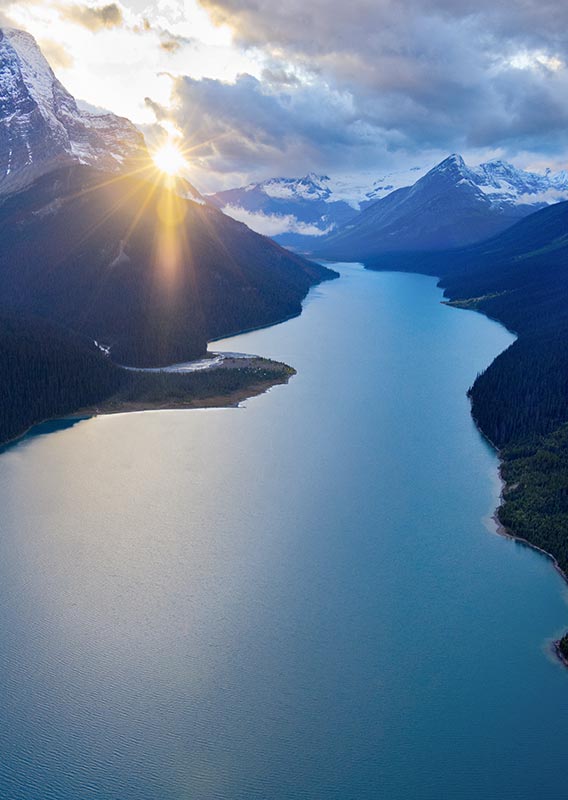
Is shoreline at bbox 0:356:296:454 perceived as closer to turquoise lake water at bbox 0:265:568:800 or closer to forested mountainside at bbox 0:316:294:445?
forested mountainside at bbox 0:316:294:445

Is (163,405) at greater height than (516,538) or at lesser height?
greater

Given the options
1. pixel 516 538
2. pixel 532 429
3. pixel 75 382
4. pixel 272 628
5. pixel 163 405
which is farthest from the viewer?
pixel 75 382

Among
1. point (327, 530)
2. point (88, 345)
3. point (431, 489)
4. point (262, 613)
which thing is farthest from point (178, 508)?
point (88, 345)

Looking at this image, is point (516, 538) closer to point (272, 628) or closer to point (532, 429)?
point (272, 628)

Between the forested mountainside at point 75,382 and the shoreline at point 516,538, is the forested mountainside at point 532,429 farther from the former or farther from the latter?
the forested mountainside at point 75,382

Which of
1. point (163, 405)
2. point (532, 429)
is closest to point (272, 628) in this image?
point (532, 429)

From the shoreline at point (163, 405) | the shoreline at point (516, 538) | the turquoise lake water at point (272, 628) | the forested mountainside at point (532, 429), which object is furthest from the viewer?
the shoreline at point (163, 405)

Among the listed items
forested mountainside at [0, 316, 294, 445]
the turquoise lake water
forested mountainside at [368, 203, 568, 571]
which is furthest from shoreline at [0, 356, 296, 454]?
forested mountainside at [368, 203, 568, 571]

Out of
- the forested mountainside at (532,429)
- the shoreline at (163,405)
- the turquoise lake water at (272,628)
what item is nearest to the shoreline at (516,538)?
the forested mountainside at (532,429)

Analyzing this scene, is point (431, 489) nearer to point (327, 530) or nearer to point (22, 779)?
point (327, 530)
